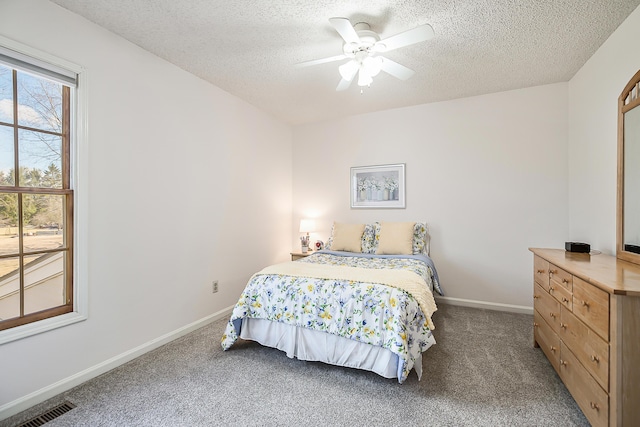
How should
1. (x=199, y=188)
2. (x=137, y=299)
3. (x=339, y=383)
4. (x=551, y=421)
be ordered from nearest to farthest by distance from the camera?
1. (x=551, y=421)
2. (x=339, y=383)
3. (x=137, y=299)
4. (x=199, y=188)

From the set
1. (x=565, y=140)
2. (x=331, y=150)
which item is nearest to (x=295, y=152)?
(x=331, y=150)

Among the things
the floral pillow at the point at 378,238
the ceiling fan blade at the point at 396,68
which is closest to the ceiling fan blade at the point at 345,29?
the ceiling fan blade at the point at 396,68

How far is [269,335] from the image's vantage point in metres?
2.42

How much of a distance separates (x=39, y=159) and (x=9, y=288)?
0.83 m

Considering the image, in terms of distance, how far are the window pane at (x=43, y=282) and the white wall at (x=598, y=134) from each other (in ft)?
13.3

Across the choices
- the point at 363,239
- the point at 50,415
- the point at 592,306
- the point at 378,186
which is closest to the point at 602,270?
the point at 592,306

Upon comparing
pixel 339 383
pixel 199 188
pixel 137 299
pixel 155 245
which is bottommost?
pixel 339 383

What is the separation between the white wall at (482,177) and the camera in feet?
10.6

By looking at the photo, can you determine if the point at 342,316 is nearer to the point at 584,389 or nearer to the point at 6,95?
the point at 584,389

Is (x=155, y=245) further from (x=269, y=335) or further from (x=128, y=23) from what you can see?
(x=128, y=23)

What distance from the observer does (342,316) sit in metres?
2.13

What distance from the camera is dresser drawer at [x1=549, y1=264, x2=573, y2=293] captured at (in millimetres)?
1819

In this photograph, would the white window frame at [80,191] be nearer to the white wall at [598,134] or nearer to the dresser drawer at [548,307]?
the dresser drawer at [548,307]

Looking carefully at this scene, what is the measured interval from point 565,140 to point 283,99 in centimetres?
320
